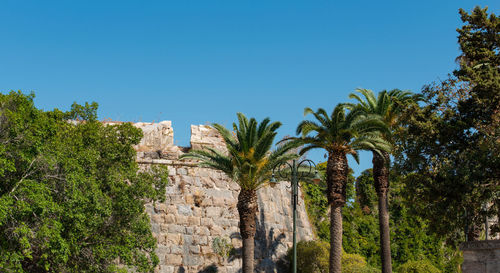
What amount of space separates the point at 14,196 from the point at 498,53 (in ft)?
61.0

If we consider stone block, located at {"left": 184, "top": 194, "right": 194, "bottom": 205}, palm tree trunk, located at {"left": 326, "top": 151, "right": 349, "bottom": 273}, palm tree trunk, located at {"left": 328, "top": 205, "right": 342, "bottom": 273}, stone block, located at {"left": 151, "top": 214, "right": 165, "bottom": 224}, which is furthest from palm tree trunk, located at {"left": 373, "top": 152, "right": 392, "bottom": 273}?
stone block, located at {"left": 151, "top": 214, "right": 165, "bottom": 224}

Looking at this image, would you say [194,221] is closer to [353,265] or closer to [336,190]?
[336,190]

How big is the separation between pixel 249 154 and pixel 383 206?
7155mm

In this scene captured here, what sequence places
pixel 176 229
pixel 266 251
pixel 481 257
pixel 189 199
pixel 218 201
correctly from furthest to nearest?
pixel 218 201 < pixel 266 251 < pixel 189 199 < pixel 176 229 < pixel 481 257

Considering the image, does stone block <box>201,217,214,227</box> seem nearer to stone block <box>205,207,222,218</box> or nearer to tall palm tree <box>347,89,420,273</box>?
stone block <box>205,207,222,218</box>

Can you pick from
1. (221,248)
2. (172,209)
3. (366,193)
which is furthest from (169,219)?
(366,193)

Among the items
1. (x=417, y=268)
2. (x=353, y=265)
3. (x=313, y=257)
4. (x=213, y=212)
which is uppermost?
(x=213, y=212)

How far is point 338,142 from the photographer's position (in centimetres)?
2638

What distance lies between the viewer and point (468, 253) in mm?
18219

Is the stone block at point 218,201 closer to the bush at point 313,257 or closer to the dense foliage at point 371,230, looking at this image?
the bush at point 313,257

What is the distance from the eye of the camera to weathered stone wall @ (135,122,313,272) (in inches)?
1169

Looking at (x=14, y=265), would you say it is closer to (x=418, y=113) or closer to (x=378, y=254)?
(x=418, y=113)

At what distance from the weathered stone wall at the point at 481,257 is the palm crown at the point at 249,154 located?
10.5 m

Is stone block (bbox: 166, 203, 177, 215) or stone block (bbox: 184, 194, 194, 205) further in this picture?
stone block (bbox: 184, 194, 194, 205)
